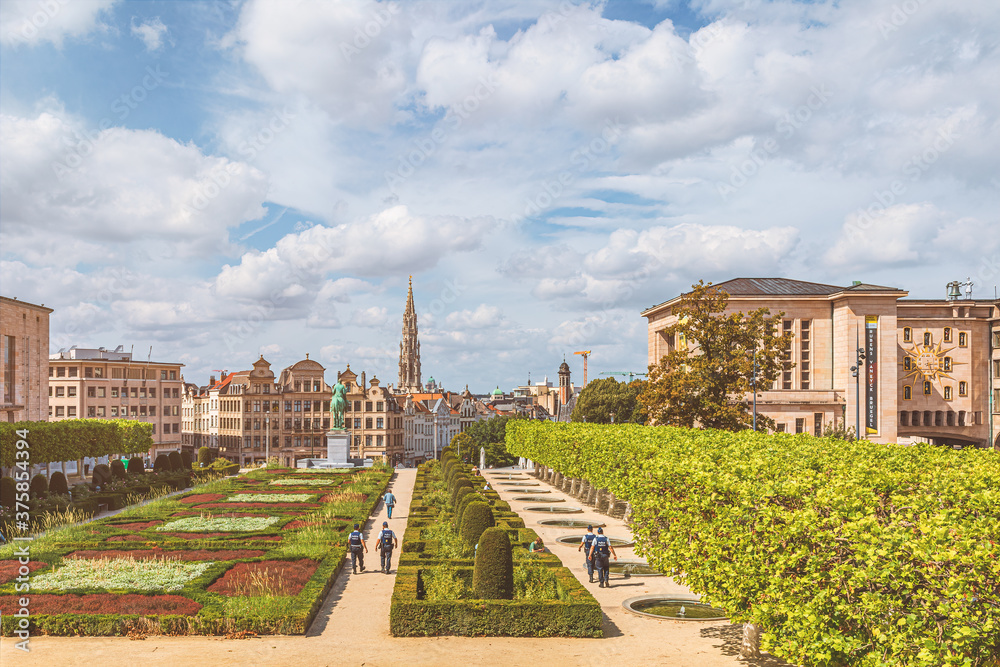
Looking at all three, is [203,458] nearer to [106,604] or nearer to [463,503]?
[463,503]

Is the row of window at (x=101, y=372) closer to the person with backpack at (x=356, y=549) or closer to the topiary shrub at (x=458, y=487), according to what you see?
the topiary shrub at (x=458, y=487)

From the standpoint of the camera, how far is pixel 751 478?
61.0 ft

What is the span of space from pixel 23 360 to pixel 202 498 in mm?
42669

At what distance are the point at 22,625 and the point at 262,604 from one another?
5.73 m

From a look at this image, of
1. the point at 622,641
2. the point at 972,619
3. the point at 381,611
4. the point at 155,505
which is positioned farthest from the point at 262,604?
the point at 155,505

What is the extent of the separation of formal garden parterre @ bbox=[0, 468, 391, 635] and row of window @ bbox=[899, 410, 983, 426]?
220ft

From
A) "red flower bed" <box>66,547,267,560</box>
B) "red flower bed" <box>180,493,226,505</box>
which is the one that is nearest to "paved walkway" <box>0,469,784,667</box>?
"red flower bed" <box>66,547,267,560</box>

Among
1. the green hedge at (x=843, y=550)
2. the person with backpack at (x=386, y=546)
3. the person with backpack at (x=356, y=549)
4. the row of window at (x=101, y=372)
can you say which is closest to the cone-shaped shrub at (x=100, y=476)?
the person with backpack at (x=356, y=549)

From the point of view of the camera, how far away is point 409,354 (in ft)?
618

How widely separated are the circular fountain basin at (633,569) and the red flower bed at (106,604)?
47.0 ft

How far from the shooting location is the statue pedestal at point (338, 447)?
76.8 metres

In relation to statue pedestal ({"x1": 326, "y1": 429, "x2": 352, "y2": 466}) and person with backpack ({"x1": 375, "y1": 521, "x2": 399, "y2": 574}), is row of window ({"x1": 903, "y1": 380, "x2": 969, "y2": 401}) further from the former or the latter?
person with backpack ({"x1": 375, "y1": 521, "x2": 399, "y2": 574})

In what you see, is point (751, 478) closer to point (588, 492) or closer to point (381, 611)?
point (381, 611)

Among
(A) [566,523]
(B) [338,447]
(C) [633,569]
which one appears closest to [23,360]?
(B) [338,447]
